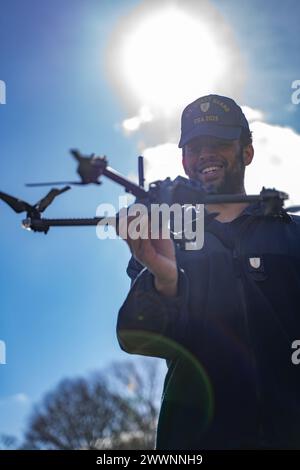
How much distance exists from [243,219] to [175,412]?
2.09 metres

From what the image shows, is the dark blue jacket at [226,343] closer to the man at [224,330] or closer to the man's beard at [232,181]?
the man at [224,330]

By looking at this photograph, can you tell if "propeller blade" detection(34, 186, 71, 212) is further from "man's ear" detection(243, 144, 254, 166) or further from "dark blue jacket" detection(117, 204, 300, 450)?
"man's ear" detection(243, 144, 254, 166)

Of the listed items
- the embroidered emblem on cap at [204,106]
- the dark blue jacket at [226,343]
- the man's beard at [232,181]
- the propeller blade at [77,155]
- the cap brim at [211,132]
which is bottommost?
the dark blue jacket at [226,343]

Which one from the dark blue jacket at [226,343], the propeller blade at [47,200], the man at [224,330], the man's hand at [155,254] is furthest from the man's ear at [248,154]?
the propeller blade at [47,200]

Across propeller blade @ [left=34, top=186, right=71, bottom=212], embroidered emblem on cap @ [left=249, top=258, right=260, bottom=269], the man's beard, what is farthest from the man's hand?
the man's beard

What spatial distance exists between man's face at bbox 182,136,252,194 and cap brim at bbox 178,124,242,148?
0.17 ft

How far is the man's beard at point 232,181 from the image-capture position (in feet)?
23.1

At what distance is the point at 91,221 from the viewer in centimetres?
473

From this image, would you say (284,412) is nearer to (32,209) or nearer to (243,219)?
(243,219)

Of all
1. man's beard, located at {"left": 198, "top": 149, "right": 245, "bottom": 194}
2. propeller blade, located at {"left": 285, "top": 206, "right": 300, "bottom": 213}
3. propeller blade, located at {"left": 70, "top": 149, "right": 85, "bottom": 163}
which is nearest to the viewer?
propeller blade, located at {"left": 70, "top": 149, "right": 85, "bottom": 163}

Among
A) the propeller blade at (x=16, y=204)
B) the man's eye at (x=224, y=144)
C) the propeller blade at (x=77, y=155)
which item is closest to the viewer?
the propeller blade at (x=77, y=155)

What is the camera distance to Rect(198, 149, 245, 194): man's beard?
278 inches

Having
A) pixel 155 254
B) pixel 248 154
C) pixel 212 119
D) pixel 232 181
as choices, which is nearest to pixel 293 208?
pixel 155 254
